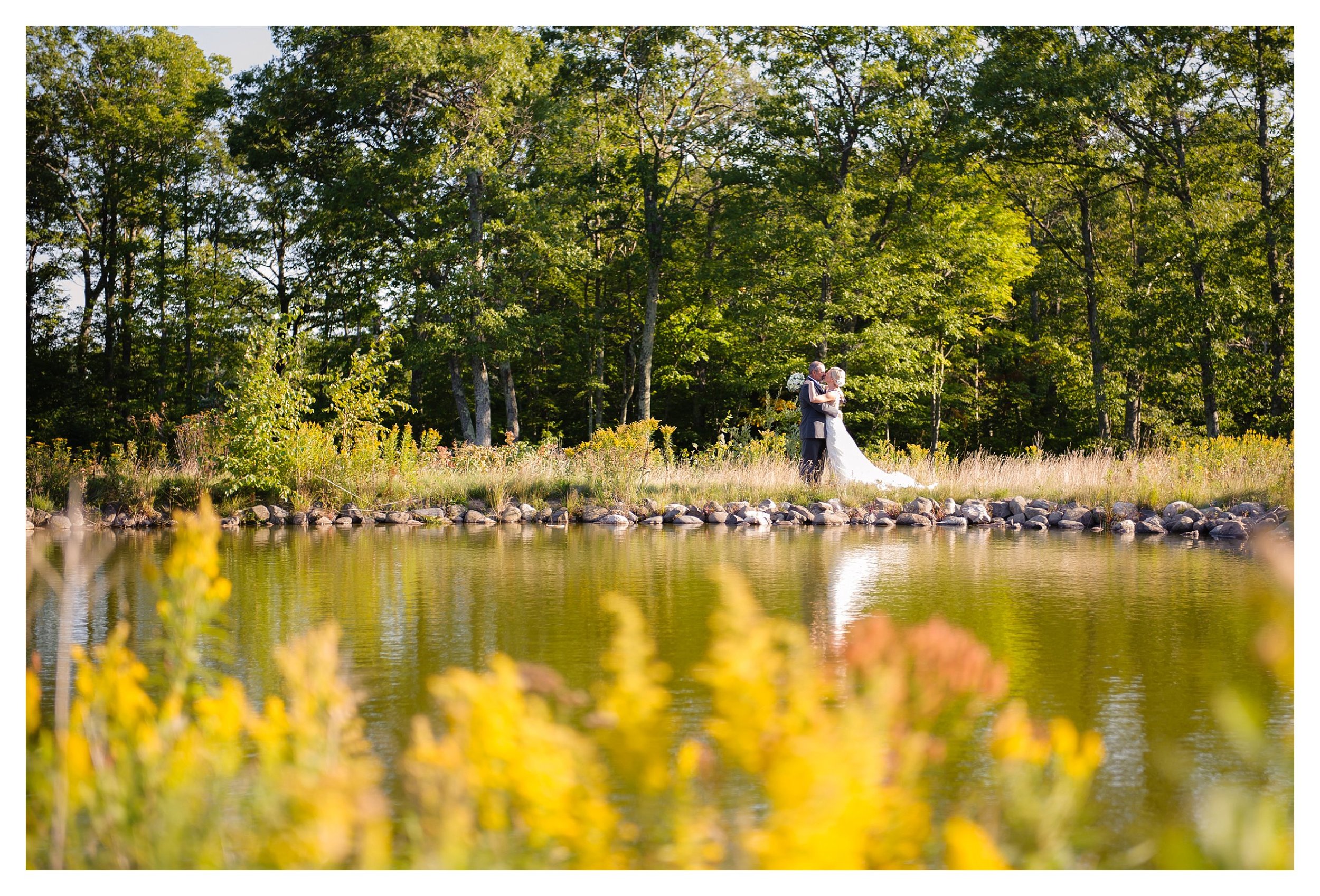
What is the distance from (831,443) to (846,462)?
35 centimetres

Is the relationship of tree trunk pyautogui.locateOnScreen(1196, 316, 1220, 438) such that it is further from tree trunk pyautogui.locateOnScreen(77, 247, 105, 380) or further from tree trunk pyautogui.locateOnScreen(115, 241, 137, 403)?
tree trunk pyautogui.locateOnScreen(77, 247, 105, 380)

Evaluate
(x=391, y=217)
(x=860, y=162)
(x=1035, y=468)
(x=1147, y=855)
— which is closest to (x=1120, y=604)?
(x=1147, y=855)

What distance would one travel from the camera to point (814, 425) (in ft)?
51.9

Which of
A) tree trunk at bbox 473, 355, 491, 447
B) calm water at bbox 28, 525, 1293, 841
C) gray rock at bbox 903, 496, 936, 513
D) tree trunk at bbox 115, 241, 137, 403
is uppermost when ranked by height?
tree trunk at bbox 115, 241, 137, 403

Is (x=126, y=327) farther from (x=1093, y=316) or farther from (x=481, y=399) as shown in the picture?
(x=1093, y=316)

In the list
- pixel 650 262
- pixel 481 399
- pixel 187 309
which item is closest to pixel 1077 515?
pixel 481 399

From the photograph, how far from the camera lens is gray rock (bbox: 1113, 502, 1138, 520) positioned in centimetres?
1386

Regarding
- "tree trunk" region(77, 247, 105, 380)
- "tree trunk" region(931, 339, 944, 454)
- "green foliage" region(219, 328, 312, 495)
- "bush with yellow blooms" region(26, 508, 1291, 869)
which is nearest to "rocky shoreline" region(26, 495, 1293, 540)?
"green foliage" region(219, 328, 312, 495)

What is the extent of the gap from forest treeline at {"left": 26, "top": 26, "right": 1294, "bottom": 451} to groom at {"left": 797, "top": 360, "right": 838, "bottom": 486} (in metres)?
5.51

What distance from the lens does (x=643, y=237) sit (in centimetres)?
2884

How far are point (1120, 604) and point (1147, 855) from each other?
4.81 meters

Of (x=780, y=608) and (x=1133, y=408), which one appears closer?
(x=780, y=608)
